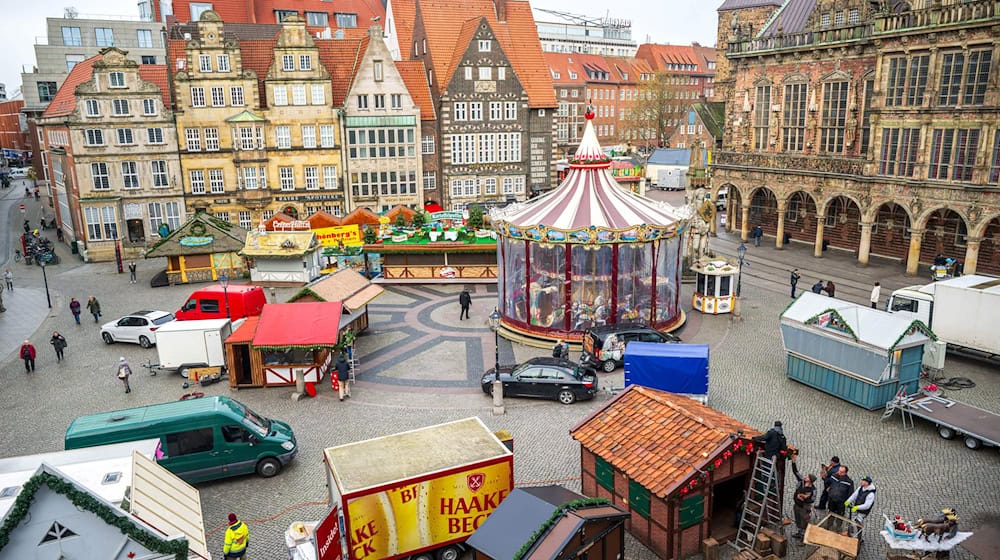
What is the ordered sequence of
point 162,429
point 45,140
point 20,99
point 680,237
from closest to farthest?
point 162,429, point 680,237, point 45,140, point 20,99

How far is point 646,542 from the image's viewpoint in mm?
14203

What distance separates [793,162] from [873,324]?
23899mm

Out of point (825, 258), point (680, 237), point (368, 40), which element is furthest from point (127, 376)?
point (825, 258)

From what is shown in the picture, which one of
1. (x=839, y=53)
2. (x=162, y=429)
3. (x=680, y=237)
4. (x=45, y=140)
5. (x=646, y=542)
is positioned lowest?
(x=646, y=542)

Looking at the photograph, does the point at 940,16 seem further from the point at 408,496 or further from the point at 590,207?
the point at 408,496

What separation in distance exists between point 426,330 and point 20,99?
9625cm

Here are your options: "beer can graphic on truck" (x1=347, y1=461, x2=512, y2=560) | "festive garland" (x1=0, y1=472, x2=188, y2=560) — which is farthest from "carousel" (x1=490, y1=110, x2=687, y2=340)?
"festive garland" (x1=0, y1=472, x2=188, y2=560)

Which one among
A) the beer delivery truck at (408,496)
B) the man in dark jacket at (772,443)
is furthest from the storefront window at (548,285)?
the man in dark jacket at (772,443)

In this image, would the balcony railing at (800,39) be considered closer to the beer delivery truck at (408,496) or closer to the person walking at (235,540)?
the beer delivery truck at (408,496)

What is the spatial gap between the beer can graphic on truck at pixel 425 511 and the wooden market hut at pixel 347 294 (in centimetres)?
1206

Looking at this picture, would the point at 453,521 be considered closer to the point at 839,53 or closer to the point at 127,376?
the point at 127,376

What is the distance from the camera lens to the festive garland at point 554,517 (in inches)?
445

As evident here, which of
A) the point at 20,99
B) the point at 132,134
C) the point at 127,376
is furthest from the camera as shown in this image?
the point at 20,99

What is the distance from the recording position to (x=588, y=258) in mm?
26422
